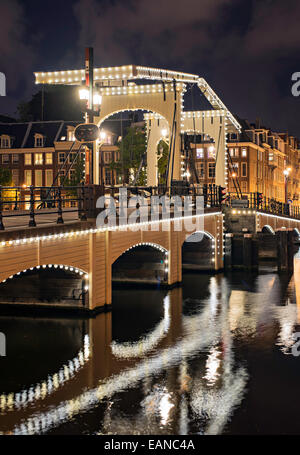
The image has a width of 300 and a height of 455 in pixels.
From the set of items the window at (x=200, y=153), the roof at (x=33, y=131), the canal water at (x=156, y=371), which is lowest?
the canal water at (x=156, y=371)

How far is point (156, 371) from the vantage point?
14.3m

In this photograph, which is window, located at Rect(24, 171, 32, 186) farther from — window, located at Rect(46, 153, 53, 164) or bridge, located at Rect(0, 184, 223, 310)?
bridge, located at Rect(0, 184, 223, 310)

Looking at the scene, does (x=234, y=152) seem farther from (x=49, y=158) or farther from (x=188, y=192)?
(x=188, y=192)

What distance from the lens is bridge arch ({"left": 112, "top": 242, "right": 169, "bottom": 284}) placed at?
2725cm

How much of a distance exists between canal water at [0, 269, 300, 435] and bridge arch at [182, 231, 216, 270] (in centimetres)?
921

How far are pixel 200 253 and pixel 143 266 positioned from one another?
684cm

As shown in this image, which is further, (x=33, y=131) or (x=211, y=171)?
(x=211, y=171)

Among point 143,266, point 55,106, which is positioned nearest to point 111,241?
point 143,266

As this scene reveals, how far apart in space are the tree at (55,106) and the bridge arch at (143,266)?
55176 millimetres

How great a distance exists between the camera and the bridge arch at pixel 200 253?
33250 mm

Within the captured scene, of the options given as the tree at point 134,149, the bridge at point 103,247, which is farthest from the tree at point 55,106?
the bridge at point 103,247

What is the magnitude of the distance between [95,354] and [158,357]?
1.72 metres

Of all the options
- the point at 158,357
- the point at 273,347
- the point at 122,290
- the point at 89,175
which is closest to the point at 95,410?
the point at 158,357

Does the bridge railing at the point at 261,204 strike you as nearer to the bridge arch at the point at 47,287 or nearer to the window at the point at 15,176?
the bridge arch at the point at 47,287
